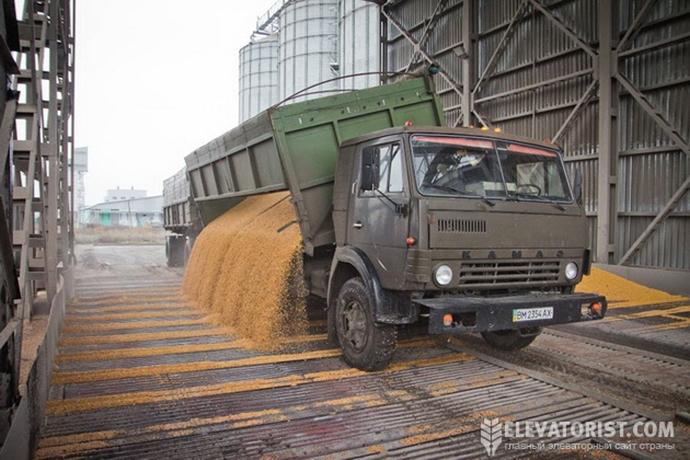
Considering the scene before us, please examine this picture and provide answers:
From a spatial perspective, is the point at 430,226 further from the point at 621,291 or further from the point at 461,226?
the point at 621,291

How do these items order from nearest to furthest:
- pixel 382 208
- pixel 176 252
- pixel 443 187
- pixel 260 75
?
1. pixel 443 187
2. pixel 382 208
3. pixel 176 252
4. pixel 260 75

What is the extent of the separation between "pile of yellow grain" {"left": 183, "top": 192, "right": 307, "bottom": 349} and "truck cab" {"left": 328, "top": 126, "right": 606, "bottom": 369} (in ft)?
2.86

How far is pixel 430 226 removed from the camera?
14.7 ft

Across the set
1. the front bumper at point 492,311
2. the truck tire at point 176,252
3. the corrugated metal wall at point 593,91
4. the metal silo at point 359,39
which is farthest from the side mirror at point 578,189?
the metal silo at point 359,39

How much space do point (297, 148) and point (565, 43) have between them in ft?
30.2

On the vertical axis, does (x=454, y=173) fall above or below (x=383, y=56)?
below

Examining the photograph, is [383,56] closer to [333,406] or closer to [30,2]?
[30,2]

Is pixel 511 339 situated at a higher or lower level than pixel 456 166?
lower

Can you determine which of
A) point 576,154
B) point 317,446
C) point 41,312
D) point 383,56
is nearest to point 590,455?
point 317,446

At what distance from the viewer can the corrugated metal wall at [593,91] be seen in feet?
33.6

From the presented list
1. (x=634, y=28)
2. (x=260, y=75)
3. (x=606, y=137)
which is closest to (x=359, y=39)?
(x=260, y=75)

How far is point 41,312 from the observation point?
6090 millimetres

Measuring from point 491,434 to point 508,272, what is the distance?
1.61 m

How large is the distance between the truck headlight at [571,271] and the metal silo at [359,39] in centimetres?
1741
